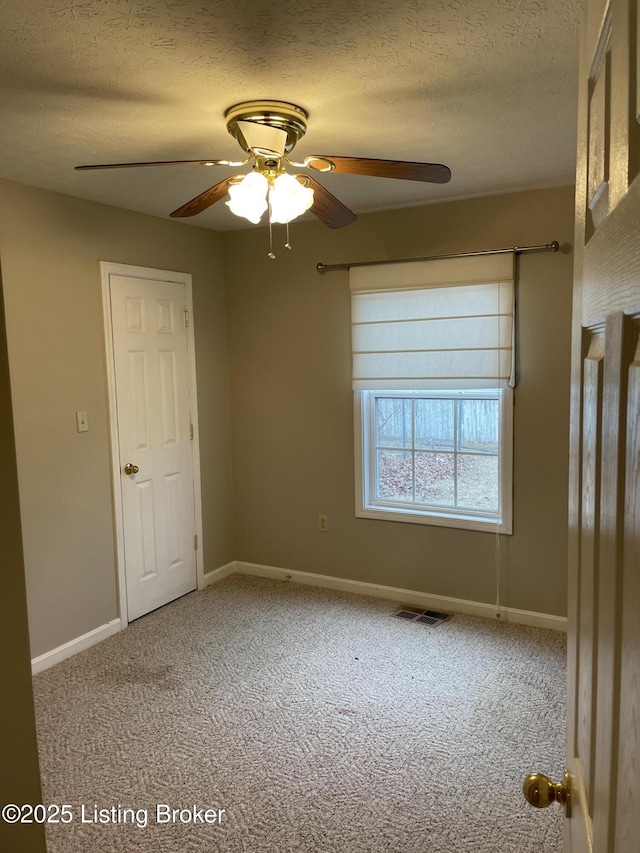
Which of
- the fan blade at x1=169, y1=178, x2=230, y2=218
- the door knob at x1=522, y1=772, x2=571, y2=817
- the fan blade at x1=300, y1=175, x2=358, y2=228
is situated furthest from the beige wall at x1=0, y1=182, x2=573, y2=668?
the door knob at x1=522, y1=772, x2=571, y2=817

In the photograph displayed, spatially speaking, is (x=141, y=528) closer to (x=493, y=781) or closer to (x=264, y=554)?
(x=264, y=554)

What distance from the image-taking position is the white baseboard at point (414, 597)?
3.63 m

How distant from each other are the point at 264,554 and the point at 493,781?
248cm

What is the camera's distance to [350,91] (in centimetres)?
207

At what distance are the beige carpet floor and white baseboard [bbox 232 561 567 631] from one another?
0.10m

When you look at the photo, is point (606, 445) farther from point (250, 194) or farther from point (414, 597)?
point (414, 597)

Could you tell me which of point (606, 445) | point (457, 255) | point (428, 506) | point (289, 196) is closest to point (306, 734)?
point (428, 506)

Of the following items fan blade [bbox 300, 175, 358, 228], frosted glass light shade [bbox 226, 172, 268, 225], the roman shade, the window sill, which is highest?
fan blade [bbox 300, 175, 358, 228]

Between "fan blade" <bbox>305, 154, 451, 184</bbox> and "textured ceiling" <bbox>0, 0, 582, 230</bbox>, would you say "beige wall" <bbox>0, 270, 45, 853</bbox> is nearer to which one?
"textured ceiling" <bbox>0, 0, 582, 230</bbox>

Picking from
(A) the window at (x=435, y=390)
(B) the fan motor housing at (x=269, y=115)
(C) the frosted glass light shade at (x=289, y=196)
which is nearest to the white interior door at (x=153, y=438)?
(A) the window at (x=435, y=390)

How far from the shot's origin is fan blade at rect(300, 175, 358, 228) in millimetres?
2338

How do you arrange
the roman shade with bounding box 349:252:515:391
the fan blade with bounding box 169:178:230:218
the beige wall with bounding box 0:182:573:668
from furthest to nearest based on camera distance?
1. the roman shade with bounding box 349:252:515:391
2. the beige wall with bounding box 0:182:573:668
3. the fan blade with bounding box 169:178:230:218

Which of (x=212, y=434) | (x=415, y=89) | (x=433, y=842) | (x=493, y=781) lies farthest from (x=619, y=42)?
(x=212, y=434)

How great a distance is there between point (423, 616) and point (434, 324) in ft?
5.79
